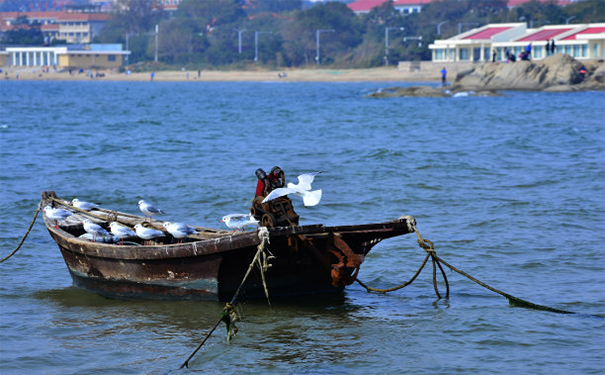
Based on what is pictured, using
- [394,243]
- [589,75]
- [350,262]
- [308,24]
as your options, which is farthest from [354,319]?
[308,24]

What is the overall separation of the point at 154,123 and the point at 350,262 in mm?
39629

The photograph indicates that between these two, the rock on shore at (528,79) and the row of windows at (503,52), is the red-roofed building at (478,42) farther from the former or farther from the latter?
the rock on shore at (528,79)

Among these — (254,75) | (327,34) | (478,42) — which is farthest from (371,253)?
(327,34)

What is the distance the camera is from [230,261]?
35.0ft

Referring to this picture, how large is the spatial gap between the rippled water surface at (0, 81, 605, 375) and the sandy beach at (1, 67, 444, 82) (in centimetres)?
6192

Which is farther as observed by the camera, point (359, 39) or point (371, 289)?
point (359, 39)

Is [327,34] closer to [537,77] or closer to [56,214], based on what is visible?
[537,77]

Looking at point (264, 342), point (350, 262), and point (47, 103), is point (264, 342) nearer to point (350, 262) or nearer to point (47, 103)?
point (350, 262)

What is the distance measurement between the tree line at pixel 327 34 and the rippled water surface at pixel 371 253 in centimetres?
7670

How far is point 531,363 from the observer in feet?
30.2

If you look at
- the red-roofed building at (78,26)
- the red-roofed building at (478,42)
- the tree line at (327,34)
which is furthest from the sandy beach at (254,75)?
the red-roofed building at (78,26)

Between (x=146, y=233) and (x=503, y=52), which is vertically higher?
(x=503, y=52)

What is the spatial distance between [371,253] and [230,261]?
459cm

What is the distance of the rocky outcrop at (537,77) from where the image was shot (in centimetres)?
6600
